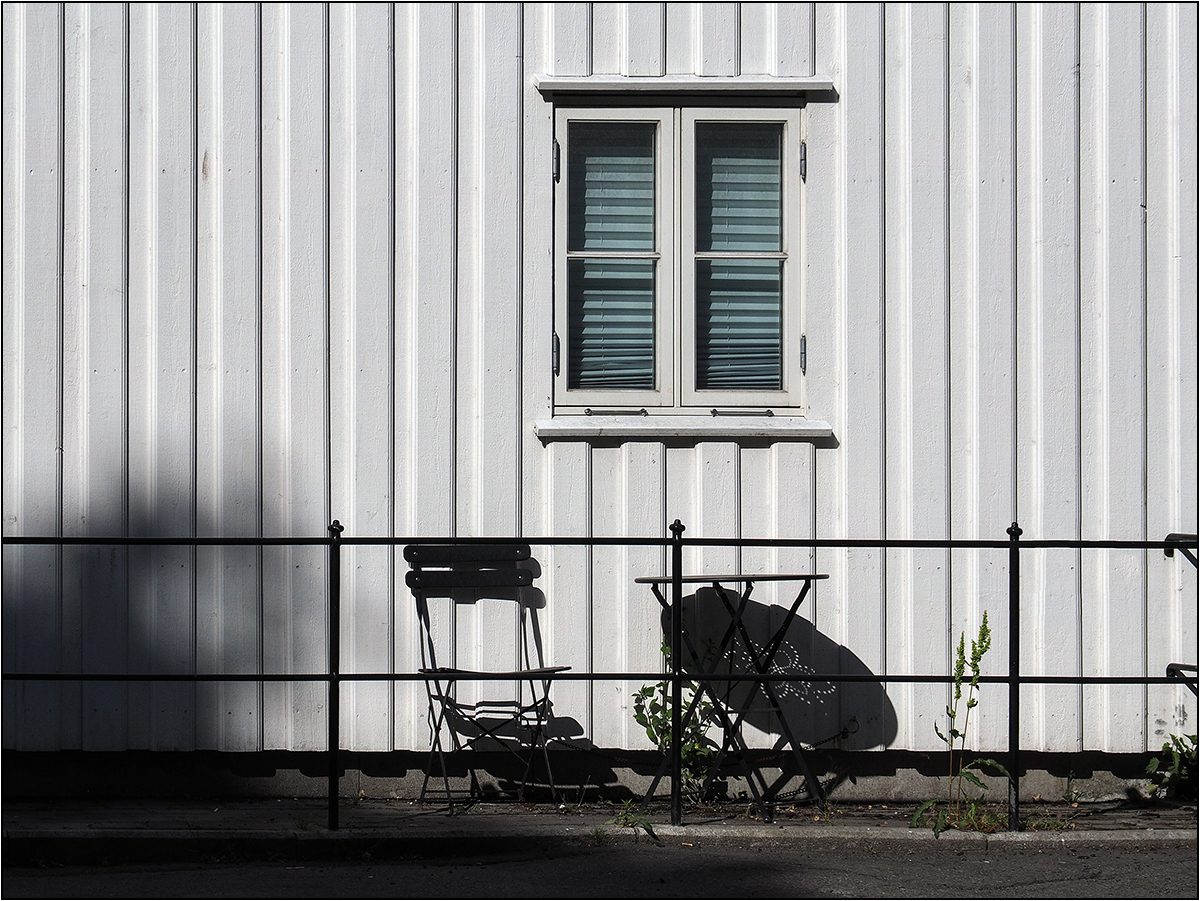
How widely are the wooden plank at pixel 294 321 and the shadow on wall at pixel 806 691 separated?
1.68 meters

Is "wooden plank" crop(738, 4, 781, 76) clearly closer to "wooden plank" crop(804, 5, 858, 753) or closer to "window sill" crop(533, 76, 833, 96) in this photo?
"window sill" crop(533, 76, 833, 96)

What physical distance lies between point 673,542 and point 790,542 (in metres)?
0.45

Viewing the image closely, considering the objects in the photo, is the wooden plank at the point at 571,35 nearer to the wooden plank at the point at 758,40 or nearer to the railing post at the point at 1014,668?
the wooden plank at the point at 758,40

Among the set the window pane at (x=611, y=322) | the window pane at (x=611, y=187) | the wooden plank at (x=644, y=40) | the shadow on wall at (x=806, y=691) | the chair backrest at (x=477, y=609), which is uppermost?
the wooden plank at (x=644, y=40)

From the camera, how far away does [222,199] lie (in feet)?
16.1

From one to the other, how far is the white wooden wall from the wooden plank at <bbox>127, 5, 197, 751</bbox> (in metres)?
0.01

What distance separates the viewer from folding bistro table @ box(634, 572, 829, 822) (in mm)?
4469

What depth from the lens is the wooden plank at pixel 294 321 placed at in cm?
490

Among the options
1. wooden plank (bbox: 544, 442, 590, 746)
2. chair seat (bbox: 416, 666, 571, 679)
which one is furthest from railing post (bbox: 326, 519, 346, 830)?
wooden plank (bbox: 544, 442, 590, 746)

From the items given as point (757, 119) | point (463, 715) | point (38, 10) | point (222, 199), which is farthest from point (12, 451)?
point (757, 119)

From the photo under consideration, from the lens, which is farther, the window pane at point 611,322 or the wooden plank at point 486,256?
the window pane at point 611,322

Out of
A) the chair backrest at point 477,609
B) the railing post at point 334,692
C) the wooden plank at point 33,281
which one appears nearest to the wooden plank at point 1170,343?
the chair backrest at point 477,609

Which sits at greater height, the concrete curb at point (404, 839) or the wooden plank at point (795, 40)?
the wooden plank at point (795, 40)

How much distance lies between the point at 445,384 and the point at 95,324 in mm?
1539
